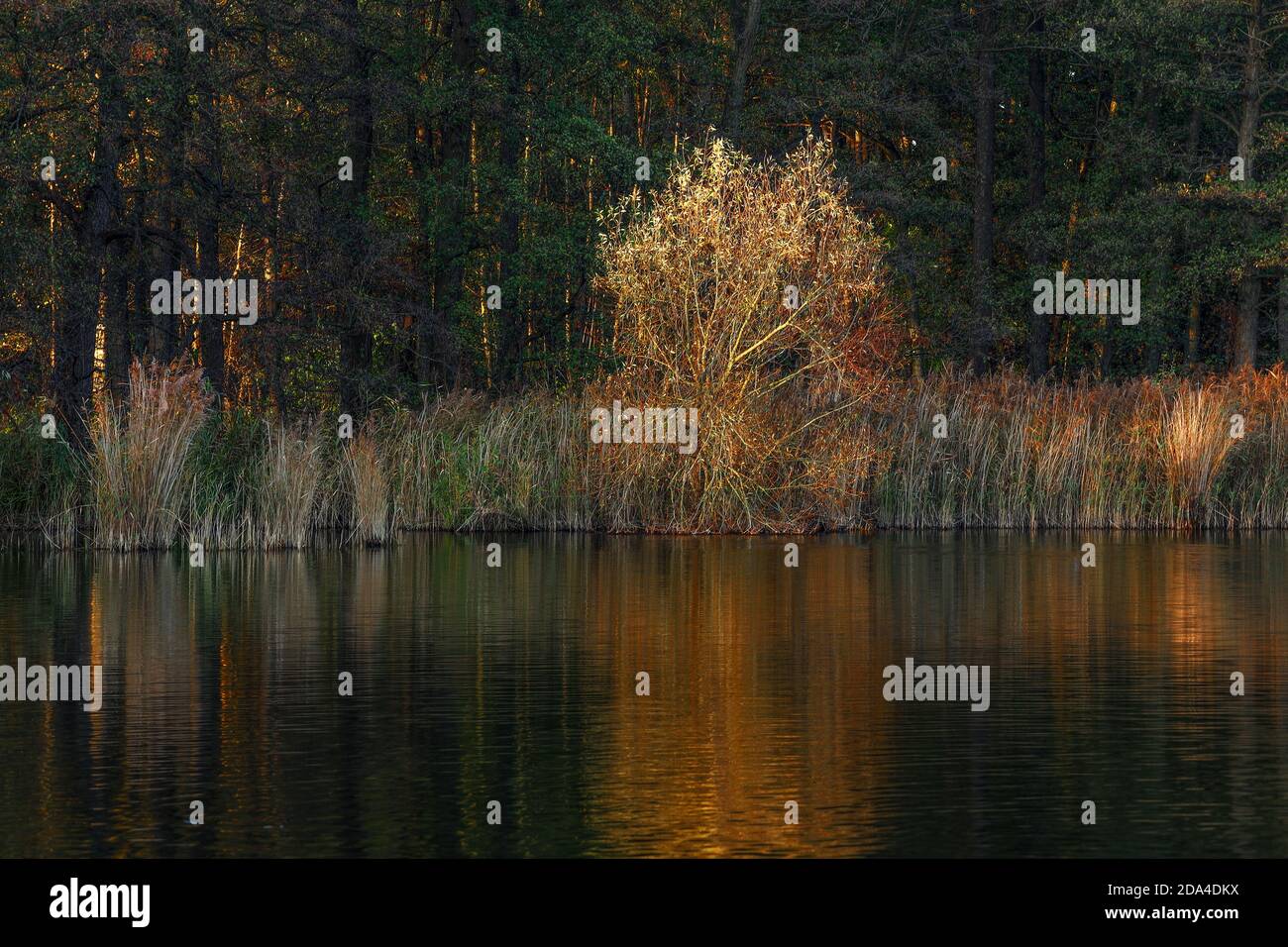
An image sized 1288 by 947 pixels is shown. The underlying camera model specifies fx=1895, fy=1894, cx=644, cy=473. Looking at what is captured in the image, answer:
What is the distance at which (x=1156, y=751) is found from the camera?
9.55 meters

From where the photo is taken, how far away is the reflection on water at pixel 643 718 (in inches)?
308

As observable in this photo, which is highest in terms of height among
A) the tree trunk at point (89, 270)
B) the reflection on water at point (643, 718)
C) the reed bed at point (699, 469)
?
the tree trunk at point (89, 270)

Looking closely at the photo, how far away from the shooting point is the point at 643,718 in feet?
34.3

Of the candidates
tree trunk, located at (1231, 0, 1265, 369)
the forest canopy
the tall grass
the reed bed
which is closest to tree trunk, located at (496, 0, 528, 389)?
the forest canopy

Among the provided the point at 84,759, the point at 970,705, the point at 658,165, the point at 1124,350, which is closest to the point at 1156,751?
the point at 970,705

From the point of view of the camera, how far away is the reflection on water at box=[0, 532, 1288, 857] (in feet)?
25.7

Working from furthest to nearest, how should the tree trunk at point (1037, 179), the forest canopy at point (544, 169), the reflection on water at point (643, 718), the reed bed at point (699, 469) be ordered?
the tree trunk at point (1037, 179) < the forest canopy at point (544, 169) < the reed bed at point (699, 469) < the reflection on water at point (643, 718)

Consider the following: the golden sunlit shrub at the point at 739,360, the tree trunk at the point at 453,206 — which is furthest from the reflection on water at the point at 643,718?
the tree trunk at the point at 453,206

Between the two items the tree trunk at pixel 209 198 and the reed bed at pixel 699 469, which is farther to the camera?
the tree trunk at pixel 209 198

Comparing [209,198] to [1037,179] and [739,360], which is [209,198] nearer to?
[739,360]

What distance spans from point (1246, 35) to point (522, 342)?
17148mm

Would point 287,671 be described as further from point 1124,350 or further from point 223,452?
point 1124,350

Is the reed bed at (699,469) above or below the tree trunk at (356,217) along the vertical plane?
below

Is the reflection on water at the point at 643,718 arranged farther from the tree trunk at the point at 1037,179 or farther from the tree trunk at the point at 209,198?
the tree trunk at the point at 1037,179
